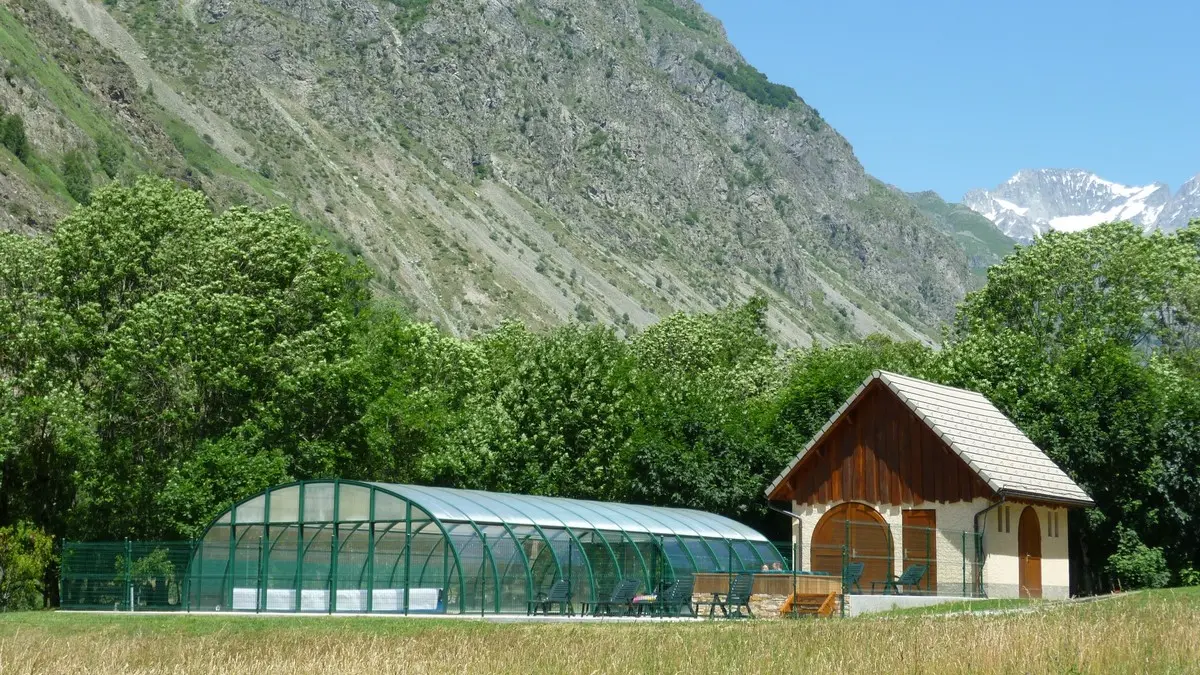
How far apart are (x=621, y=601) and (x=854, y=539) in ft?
34.1

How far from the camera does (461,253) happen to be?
612 ft

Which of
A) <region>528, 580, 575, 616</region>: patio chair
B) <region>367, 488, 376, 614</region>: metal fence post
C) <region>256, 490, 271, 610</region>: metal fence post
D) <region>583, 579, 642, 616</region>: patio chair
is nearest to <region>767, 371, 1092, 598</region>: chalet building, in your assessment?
<region>583, 579, 642, 616</region>: patio chair

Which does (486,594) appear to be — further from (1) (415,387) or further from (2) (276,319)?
(1) (415,387)

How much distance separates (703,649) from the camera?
1878cm

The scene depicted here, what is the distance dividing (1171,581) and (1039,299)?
74.2 ft

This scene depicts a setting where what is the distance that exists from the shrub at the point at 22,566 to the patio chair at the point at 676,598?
66.8 feet

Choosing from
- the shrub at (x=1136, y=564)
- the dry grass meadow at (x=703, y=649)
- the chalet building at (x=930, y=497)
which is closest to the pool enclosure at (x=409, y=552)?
the chalet building at (x=930, y=497)

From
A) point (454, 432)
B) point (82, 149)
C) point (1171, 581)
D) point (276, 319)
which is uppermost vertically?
point (82, 149)

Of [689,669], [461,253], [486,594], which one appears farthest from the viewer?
[461,253]

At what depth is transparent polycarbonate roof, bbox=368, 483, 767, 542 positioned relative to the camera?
3462 centimetres

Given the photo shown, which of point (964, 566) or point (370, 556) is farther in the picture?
point (964, 566)

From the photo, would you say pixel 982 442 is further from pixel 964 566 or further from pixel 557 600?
pixel 557 600

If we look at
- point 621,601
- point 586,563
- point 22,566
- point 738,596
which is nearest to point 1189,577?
point 738,596

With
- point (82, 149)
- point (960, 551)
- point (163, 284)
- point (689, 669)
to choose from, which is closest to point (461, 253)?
point (82, 149)
